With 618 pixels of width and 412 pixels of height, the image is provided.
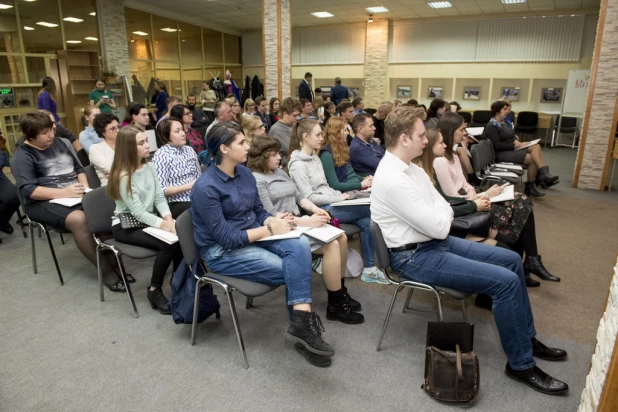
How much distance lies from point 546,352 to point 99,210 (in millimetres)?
3029

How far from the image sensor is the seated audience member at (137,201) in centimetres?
282

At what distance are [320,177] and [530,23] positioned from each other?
10.4 meters

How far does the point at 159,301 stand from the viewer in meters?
2.93

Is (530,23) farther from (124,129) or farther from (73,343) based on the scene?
(73,343)

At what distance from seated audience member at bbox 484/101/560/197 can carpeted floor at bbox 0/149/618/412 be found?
2.51m

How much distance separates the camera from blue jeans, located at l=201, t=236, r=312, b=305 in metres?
2.27

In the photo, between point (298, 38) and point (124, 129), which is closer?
point (124, 129)

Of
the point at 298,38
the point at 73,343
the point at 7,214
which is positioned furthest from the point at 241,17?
the point at 73,343

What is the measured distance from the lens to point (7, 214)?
430cm

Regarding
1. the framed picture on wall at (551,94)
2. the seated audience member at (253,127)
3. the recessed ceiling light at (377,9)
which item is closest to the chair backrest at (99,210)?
the seated audience member at (253,127)

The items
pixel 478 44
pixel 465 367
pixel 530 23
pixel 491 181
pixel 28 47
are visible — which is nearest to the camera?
pixel 465 367

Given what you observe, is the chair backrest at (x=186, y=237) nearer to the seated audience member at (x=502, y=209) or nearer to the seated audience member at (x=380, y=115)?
the seated audience member at (x=502, y=209)

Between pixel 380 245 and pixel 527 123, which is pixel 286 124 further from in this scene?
pixel 527 123

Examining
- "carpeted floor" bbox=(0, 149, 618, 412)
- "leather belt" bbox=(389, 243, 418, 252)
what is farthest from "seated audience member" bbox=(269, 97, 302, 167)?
"leather belt" bbox=(389, 243, 418, 252)
